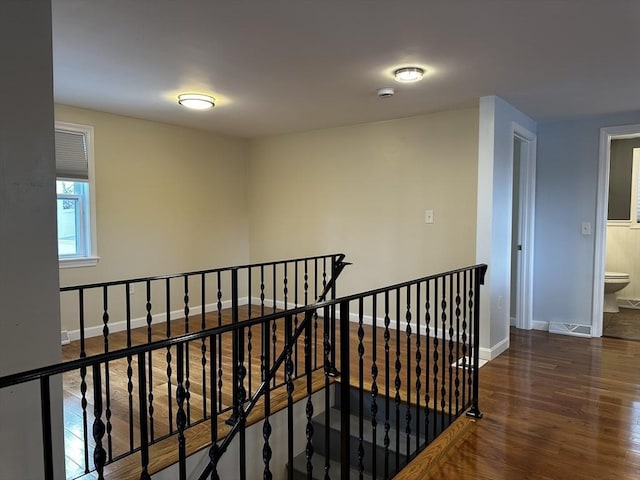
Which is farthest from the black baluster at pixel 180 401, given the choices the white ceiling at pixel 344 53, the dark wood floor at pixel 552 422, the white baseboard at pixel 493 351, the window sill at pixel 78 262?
the window sill at pixel 78 262

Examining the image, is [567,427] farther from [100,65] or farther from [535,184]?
[100,65]

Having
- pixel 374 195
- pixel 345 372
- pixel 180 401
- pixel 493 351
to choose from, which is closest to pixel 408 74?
pixel 374 195

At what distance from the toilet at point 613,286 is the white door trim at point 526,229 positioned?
138cm

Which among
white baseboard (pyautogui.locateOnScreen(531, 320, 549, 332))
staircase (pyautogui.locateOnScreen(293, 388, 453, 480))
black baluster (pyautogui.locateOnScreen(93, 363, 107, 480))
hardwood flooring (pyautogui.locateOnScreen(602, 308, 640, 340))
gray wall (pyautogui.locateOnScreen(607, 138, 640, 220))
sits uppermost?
gray wall (pyautogui.locateOnScreen(607, 138, 640, 220))

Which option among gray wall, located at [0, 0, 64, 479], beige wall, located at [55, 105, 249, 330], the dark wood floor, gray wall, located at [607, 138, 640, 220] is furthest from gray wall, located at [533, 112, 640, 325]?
gray wall, located at [0, 0, 64, 479]

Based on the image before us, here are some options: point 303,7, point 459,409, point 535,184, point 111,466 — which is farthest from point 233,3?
point 535,184

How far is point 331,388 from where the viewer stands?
3.20m

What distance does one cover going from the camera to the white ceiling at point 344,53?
2078 millimetres

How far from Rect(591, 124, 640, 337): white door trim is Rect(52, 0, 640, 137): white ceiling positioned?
38 cm

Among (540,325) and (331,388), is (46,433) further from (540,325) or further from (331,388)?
(540,325)

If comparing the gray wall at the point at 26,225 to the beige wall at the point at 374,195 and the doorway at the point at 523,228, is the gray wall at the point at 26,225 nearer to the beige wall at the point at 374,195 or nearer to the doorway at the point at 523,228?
the beige wall at the point at 374,195

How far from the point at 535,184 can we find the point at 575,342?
5.19 ft

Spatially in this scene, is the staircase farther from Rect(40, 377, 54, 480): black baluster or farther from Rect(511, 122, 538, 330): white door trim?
Rect(511, 122, 538, 330): white door trim

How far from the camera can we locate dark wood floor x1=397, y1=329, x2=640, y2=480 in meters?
2.19
